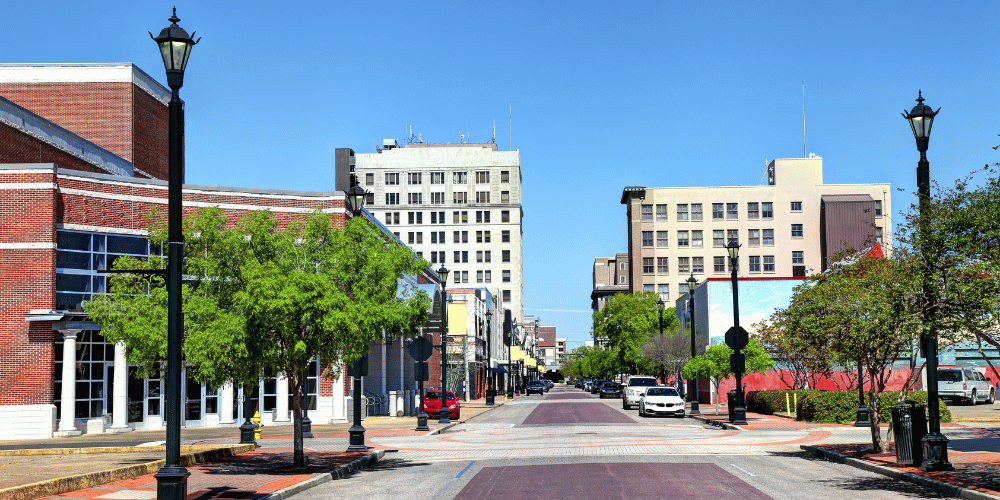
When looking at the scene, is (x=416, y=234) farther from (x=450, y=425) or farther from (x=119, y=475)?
(x=119, y=475)

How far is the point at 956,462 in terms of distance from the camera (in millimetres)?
19000

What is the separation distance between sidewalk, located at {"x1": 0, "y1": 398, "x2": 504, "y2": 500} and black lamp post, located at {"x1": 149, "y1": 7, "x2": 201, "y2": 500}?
2024 millimetres

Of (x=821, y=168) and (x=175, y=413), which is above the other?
(x=821, y=168)

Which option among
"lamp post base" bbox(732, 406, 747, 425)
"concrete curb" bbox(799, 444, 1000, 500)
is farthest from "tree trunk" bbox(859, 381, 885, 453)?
"lamp post base" bbox(732, 406, 747, 425)

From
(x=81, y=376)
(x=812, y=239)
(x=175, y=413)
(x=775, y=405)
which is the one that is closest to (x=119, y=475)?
(x=175, y=413)

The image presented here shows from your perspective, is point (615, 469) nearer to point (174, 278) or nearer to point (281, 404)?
point (174, 278)

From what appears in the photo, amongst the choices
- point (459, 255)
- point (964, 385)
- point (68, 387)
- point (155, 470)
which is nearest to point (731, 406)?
point (964, 385)

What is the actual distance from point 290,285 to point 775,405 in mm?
30275

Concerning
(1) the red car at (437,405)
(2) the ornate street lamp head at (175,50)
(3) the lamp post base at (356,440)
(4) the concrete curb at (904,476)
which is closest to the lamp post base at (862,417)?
(4) the concrete curb at (904,476)

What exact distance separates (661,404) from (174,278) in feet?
115

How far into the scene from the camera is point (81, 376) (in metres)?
35.2

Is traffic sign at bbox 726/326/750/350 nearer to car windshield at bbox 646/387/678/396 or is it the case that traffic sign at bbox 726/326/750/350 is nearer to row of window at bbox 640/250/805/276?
car windshield at bbox 646/387/678/396

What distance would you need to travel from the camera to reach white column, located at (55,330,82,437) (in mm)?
33750

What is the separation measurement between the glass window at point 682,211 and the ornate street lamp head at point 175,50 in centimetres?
9457
